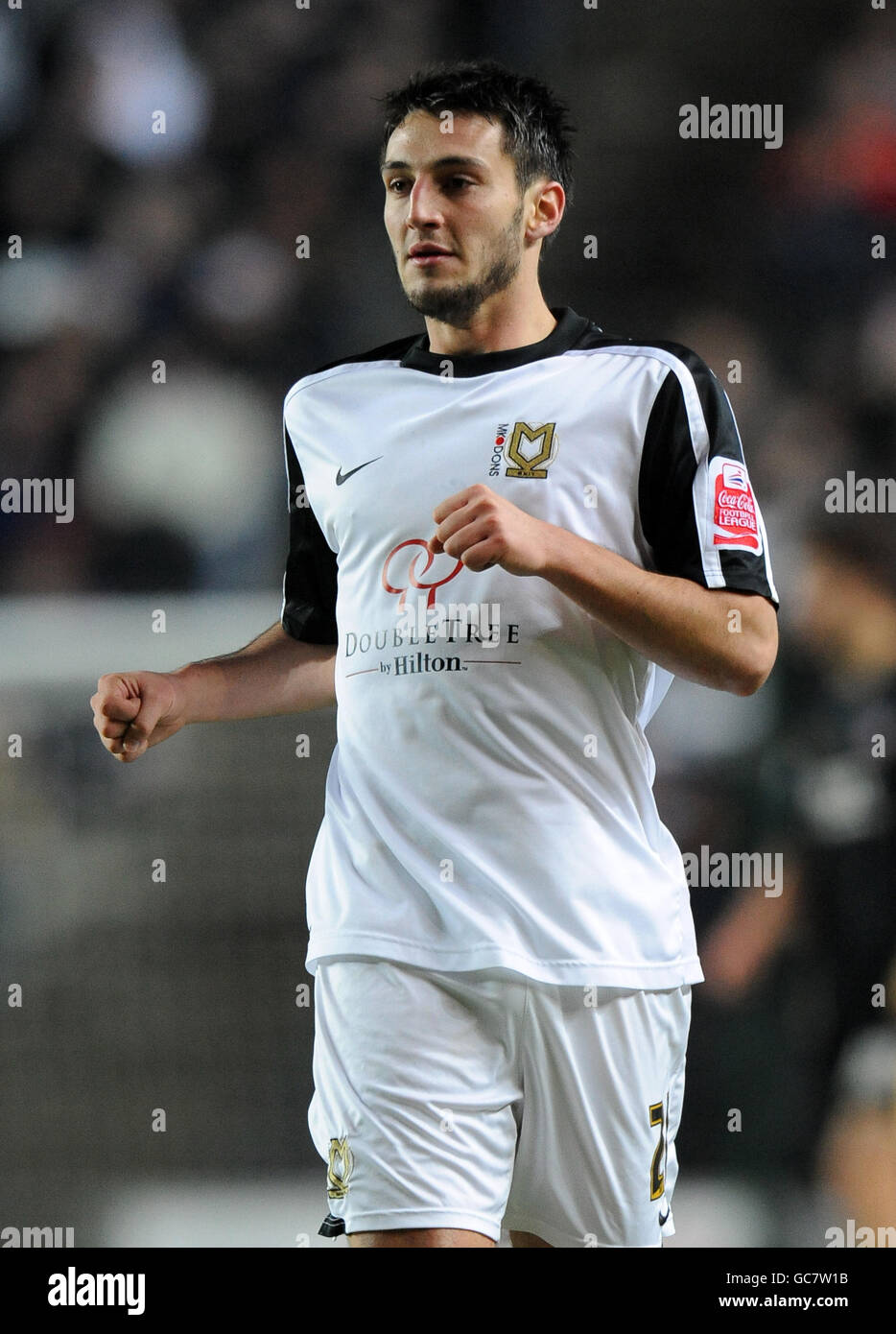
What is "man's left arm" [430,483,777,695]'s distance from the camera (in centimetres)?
156

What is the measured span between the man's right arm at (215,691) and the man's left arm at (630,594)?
0.46 metres

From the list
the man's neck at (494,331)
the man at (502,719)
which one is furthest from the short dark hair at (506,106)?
the man's neck at (494,331)

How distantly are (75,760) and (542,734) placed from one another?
1.44m

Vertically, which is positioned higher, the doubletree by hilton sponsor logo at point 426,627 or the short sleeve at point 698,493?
the short sleeve at point 698,493

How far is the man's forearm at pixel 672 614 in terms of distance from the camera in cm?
167

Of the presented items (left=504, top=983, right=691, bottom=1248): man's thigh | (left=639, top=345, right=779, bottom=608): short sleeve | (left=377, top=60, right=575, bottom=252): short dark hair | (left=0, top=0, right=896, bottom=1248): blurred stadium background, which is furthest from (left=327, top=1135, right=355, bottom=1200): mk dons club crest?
(left=377, top=60, right=575, bottom=252): short dark hair

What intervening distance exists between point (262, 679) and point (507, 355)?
586 millimetres

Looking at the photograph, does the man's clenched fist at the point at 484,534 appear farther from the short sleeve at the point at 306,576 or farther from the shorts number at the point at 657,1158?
the shorts number at the point at 657,1158

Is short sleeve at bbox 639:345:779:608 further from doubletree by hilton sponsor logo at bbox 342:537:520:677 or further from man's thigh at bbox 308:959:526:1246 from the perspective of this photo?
man's thigh at bbox 308:959:526:1246

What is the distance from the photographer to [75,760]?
2928 millimetres

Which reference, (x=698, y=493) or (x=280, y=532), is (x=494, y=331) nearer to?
(x=698, y=493)

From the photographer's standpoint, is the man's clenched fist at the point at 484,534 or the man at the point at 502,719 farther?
the man at the point at 502,719

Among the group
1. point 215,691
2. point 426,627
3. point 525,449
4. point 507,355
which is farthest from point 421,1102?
point 507,355

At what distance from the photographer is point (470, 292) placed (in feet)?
6.38
